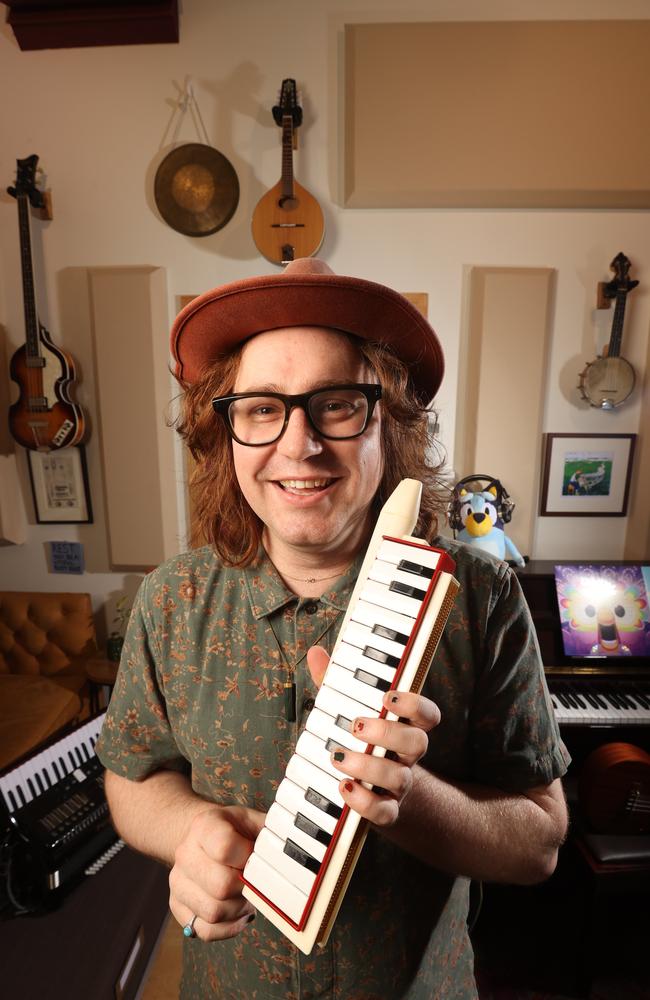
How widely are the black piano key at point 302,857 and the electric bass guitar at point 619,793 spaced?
5.91 ft

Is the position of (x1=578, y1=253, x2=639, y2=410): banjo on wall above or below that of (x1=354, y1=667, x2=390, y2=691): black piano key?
above

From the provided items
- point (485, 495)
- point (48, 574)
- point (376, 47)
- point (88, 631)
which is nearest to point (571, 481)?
point (485, 495)

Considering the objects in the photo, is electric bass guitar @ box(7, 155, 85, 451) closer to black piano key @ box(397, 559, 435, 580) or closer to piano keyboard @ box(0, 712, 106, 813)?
piano keyboard @ box(0, 712, 106, 813)

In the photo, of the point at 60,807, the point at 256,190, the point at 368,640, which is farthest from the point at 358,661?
the point at 256,190

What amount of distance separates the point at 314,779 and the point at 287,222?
258cm

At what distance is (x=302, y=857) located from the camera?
52cm

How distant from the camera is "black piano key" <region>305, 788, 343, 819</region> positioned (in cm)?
52

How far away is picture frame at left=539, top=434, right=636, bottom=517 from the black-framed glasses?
225cm

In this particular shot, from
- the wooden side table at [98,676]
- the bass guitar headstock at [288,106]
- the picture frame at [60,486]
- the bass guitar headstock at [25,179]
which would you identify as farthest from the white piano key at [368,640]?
the bass guitar headstock at [25,179]

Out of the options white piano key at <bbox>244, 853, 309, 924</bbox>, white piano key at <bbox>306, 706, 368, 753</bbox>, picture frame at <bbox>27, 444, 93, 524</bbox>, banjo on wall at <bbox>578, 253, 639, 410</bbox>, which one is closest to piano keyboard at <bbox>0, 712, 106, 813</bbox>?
white piano key at <bbox>244, 853, 309, 924</bbox>

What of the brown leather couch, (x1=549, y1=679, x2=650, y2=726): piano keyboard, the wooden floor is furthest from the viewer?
the brown leather couch

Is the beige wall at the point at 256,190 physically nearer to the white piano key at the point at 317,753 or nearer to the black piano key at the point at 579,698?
the black piano key at the point at 579,698

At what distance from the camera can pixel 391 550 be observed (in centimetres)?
57

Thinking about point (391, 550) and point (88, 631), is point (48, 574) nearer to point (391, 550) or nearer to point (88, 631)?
point (88, 631)
